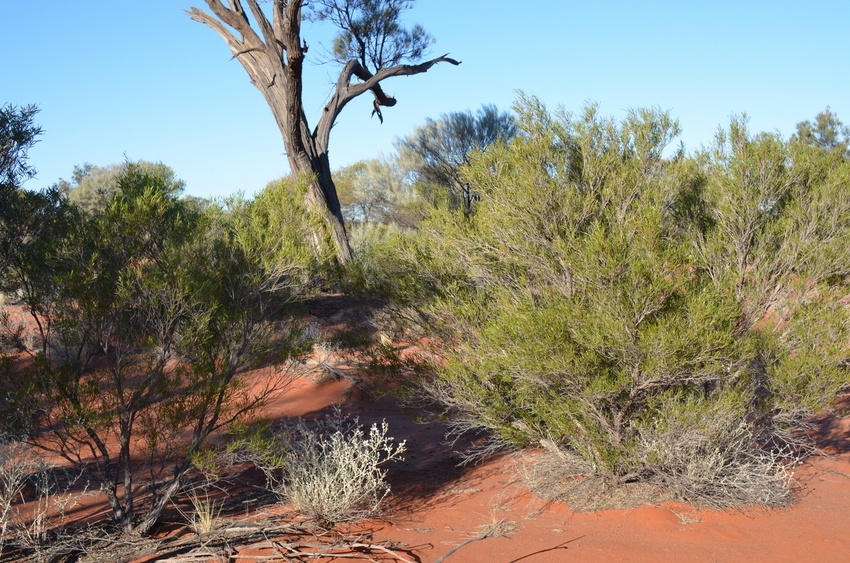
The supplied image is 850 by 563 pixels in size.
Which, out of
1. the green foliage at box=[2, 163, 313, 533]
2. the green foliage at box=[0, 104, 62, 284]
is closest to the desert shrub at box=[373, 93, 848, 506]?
the green foliage at box=[2, 163, 313, 533]

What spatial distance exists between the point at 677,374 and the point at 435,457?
4103mm

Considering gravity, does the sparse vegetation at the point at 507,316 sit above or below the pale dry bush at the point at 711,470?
above

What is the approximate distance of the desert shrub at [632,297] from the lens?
5613mm

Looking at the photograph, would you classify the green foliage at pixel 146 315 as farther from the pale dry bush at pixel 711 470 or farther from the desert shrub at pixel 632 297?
the pale dry bush at pixel 711 470

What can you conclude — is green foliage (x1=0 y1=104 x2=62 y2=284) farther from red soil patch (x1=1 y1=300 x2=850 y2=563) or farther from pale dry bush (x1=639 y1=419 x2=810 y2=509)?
pale dry bush (x1=639 y1=419 x2=810 y2=509)

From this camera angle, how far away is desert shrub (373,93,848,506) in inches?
221

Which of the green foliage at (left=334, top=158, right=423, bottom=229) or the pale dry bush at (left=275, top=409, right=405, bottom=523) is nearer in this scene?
the pale dry bush at (left=275, top=409, right=405, bottom=523)

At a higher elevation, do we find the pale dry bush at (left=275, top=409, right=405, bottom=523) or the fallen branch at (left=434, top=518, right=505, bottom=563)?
the pale dry bush at (left=275, top=409, right=405, bottom=523)

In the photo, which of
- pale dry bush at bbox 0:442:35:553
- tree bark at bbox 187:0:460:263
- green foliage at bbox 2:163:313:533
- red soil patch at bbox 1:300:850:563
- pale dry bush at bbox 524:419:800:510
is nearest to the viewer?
pale dry bush at bbox 0:442:35:553

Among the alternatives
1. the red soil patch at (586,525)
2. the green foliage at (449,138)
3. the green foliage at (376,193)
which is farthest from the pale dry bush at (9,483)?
the green foliage at (376,193)

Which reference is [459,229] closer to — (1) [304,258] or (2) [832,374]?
(1) [304,258]

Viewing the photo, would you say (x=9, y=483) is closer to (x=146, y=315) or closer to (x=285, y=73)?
(x=146, y=315)

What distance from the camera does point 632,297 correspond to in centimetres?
553

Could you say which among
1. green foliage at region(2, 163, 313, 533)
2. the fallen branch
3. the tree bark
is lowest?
the fallen branch
